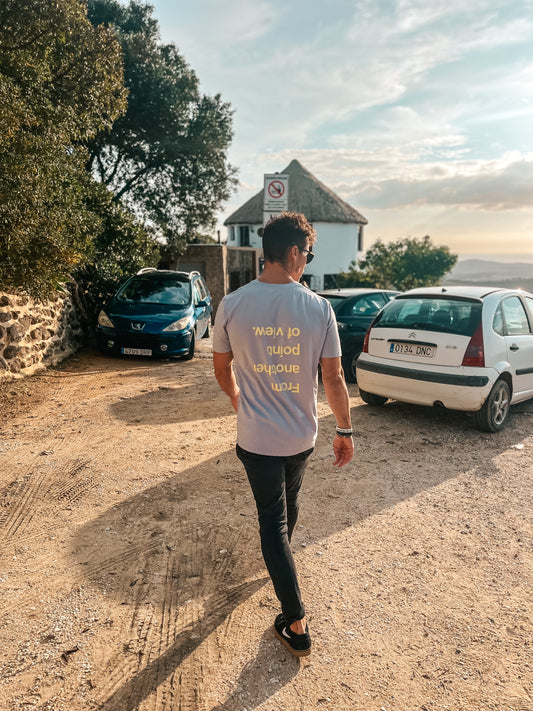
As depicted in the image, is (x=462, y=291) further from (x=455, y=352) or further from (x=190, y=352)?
(x=190, y=352)

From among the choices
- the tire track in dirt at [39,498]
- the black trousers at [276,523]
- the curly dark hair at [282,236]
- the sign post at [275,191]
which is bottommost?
the tire track in dirt at [39,498]

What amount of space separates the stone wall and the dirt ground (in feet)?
8.45

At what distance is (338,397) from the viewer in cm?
263

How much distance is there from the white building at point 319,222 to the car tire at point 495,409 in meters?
36.2

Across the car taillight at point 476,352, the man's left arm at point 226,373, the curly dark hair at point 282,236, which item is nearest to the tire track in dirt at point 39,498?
the man's left arm at point 226,373

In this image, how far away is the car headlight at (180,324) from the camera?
1038cm

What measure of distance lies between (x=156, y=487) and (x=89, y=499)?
0.57m

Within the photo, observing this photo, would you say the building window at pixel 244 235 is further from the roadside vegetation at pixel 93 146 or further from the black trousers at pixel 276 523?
the black trousers at pixel 276 523

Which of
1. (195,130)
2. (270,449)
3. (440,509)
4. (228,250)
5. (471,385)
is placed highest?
(195,130)

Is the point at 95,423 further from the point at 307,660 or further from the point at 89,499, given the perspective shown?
the point at 307,660

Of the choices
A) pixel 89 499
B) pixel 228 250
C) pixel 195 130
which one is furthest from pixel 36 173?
pixel 228 250

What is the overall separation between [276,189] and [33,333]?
5.09 m

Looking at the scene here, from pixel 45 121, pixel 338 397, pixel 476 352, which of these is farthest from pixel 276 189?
pixel 338 397

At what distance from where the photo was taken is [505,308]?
643 cm
